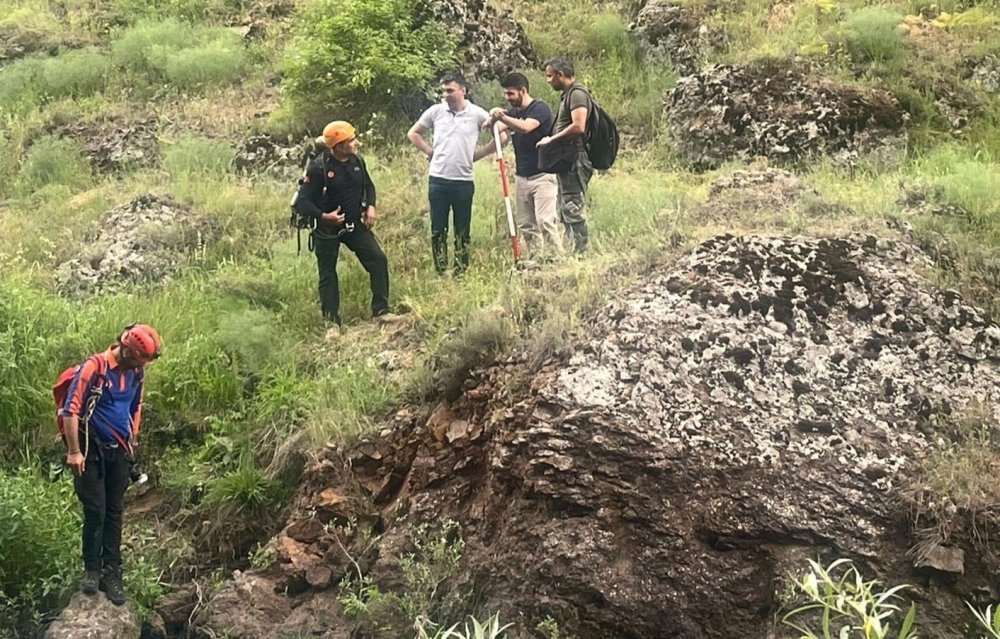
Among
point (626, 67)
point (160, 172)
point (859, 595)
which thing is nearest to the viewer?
point (859, 595)

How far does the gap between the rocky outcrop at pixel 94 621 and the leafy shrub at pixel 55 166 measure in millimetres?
6860

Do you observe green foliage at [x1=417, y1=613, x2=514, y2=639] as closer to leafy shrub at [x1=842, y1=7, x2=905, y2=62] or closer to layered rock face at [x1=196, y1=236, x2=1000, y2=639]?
layered rock face at [x1=196, y1=236, x2=1000, y2=639]

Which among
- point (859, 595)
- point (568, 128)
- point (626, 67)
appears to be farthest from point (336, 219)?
point (626, 67)

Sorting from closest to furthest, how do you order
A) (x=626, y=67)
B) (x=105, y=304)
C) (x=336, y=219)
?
(x=336, y=219) < (x=105, y=304) < (x=626, y=67)

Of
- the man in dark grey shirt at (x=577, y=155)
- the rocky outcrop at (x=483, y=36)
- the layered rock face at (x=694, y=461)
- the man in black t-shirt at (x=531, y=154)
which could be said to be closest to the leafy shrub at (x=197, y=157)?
the rocky outcrop at (x=483, y=36)

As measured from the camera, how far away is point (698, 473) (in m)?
4.76

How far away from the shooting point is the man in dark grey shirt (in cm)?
731

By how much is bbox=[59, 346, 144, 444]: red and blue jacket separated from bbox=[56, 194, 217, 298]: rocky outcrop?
321cm

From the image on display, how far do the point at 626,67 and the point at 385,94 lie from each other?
3.20 metres

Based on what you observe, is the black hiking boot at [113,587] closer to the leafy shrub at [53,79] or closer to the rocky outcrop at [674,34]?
the rocky outcrop at [674,34]

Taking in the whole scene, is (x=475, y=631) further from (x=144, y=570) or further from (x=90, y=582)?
(x=144, y=570)

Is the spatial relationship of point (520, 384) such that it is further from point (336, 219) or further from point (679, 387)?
point (336, 219)

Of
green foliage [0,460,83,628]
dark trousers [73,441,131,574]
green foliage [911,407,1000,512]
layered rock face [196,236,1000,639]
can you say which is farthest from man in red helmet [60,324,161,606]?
green foliage [911,407,1000,512]

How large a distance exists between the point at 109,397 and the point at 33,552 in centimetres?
118
